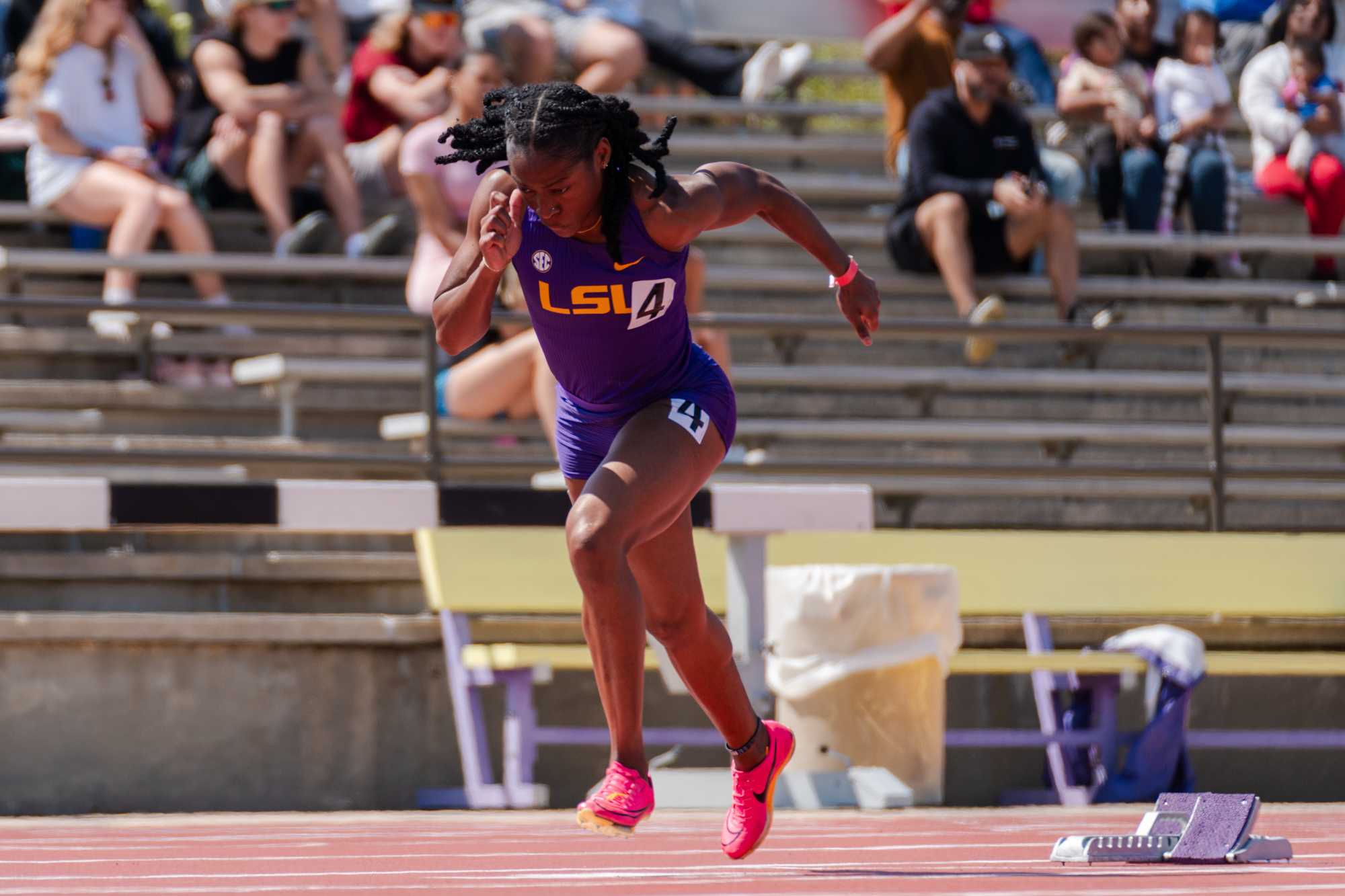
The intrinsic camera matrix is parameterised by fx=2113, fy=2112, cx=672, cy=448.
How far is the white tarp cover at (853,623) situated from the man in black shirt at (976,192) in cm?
300

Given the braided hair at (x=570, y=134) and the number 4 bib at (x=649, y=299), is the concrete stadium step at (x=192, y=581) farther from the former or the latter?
the number 4 bib at (x=649, y=299)

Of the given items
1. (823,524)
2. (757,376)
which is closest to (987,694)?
(823,524)

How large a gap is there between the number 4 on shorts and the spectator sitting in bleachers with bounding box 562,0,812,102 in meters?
7.58

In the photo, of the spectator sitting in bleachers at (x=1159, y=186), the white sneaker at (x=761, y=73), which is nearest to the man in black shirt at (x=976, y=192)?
the spectator sitting in bleachers at (x=1159, y=186)

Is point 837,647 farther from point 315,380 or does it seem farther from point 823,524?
point 315,380

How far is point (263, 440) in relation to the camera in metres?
9.39

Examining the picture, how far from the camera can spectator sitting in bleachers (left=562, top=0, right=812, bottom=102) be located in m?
12.6

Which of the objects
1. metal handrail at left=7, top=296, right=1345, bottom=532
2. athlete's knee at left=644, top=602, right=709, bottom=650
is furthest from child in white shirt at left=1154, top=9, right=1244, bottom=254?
athlete's knee at left=644, top=602, right=709, bottom=650

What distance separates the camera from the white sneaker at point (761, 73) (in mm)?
12633

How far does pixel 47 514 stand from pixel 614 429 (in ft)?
9.04

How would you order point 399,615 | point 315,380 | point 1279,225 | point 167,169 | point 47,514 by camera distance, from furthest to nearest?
1. point 1279,225
2. point 167,169
3. point 315,380
4. point 399,615
5. point 47,514

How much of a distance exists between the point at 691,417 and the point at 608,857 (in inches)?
46.5

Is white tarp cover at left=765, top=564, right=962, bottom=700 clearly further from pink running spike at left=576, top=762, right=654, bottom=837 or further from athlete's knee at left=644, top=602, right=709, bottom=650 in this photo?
pink running spike at left=576, top=762, right=654, bottom=837

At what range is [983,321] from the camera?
1011 centimetres
